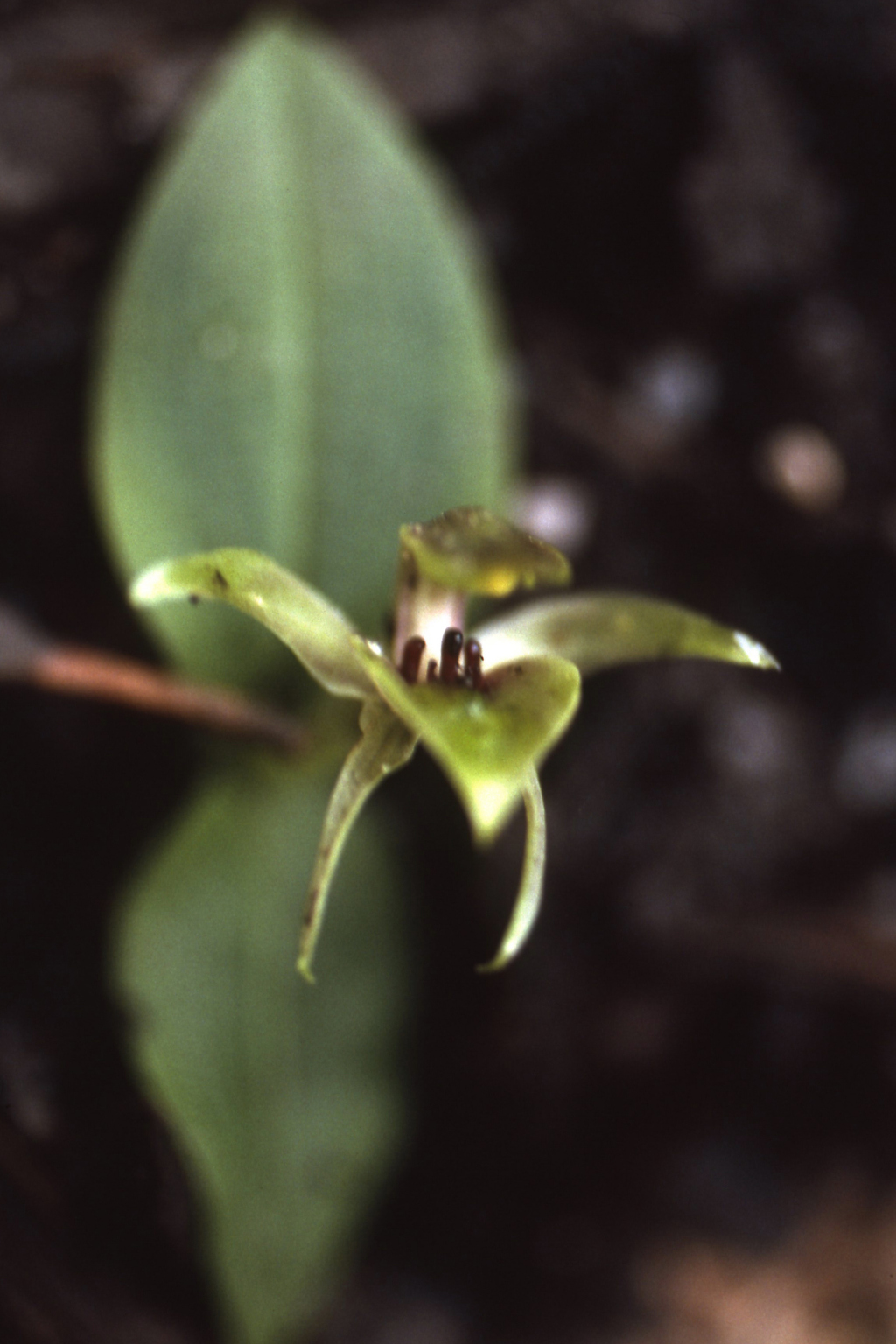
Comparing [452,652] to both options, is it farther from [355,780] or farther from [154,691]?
[154,691]

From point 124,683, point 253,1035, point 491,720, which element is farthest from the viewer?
point 253,1035

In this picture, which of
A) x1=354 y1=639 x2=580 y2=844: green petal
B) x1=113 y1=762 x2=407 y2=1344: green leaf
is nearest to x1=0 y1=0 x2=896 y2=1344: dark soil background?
x1=113 y1=762 x2=407 y2=1344: green leaf

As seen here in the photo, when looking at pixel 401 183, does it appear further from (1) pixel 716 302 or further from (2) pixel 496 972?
(2) pixel 496 972

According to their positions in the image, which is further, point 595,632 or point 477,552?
point 595,632

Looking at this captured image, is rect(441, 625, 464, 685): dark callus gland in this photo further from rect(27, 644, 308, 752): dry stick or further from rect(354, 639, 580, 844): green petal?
rect(27, 644, 308, 752): dry stick

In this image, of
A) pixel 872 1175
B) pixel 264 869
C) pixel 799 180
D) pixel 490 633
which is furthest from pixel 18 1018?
pixel 799 180

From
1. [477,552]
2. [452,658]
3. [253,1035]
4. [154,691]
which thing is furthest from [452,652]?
[253,1035]

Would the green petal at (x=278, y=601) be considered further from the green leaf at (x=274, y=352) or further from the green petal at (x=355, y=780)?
the green leaf at (x=274, y=352)
